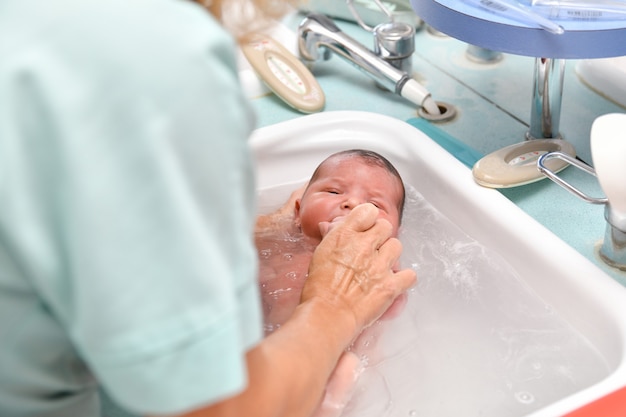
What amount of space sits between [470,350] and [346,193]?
326mm

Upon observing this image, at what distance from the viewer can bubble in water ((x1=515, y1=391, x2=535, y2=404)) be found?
2.98ft

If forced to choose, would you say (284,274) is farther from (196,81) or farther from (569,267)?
(196,81)

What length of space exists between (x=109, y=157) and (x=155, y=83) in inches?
2.1

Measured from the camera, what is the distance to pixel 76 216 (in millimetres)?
453

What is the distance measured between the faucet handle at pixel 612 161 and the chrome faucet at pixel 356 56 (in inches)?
21.2

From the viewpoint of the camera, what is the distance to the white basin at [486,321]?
36.1 inches

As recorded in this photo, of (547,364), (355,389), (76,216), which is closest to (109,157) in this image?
(76,216)

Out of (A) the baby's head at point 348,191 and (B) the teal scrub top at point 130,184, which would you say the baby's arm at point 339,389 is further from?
(B) the teal scrub top at point 130,184

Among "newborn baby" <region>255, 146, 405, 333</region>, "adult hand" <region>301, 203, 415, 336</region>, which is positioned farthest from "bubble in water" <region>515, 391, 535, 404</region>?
"newborn baby" <region>255, 146, 405, 333</region>

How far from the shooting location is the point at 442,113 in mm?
1496

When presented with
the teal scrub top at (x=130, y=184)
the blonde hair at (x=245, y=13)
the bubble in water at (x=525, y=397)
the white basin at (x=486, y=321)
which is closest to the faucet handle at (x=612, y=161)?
the white basin at (x=486, y=321)

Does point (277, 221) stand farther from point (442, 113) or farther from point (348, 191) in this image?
point (442, 113)

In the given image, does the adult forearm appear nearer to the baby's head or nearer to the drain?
the baby's head

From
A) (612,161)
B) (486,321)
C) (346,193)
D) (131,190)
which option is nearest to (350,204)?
(346,193)
